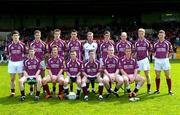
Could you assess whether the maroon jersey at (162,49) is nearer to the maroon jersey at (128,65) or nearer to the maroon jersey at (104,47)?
the maroon jersey at (128,65)

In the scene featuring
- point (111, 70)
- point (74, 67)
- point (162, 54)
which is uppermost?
point (162, 54)

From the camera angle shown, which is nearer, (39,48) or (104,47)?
(39,48)

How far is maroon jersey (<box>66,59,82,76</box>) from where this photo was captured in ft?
37.2

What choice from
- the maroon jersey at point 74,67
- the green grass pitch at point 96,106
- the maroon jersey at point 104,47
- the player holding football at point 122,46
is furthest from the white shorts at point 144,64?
the maroon jersey at point 74,67

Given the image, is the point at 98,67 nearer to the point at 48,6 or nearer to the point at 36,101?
the point at 36,101

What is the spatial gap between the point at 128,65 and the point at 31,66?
269 cm

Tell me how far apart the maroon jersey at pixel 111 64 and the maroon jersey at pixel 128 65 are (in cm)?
15

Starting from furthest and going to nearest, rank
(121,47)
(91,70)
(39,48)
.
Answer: (121,47)
(39,48)
(91,70)

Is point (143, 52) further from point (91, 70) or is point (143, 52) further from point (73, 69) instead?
point (73, 69)

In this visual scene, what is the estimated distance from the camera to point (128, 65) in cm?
1137

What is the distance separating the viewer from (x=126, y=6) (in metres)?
33.2

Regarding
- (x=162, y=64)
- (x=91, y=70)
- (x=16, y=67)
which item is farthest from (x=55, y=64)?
(x=162, y=64)

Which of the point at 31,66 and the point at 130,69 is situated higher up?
the point at 31,66

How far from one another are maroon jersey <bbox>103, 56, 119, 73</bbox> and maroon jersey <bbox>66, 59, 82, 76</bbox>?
72 cm
